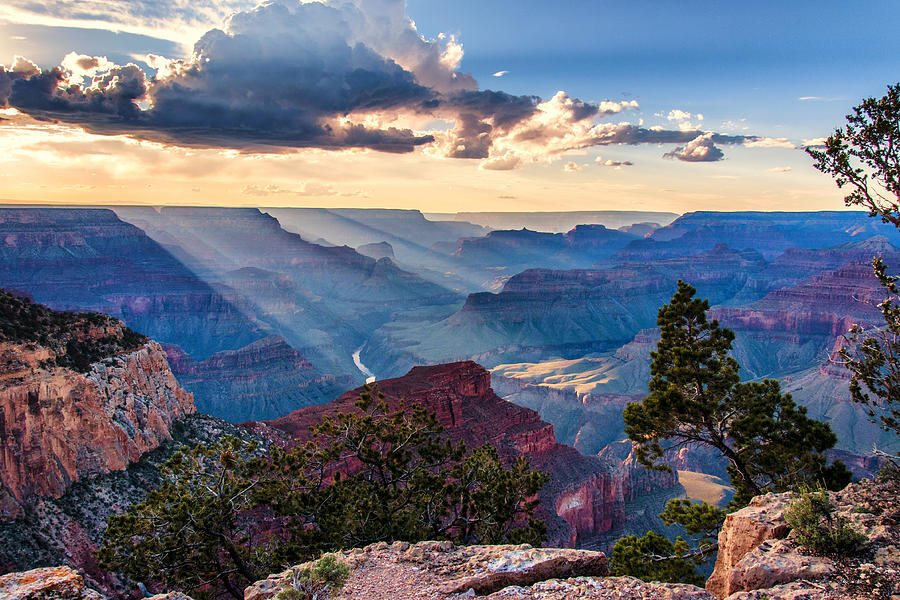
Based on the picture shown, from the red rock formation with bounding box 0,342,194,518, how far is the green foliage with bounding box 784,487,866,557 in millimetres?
25233

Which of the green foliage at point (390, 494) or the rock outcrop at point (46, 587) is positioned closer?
the rock outcrop at point (46, 587)

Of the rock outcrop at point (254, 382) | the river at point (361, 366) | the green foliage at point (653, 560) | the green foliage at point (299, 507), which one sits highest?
the green foliage at point (299, 507)

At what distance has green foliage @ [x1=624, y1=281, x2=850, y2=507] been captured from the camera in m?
14.2

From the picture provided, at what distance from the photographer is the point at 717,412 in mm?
14641

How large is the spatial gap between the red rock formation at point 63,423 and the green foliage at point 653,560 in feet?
71.8

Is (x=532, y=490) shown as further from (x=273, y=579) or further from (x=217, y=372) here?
(x=217, y=372)

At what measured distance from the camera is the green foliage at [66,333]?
2383cm

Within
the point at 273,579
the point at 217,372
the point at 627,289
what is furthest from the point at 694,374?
the point at 627,289

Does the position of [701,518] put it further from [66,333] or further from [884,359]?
[66,333]

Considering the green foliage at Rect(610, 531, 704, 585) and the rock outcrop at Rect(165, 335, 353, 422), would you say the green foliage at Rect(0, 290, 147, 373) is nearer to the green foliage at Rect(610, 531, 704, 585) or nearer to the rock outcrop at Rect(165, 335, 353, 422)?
the green foliage at Rect(610, 531, 704, 585)

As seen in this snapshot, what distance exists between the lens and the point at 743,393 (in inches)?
578

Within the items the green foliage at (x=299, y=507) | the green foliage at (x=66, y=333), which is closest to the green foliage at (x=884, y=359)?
the green foliage at (x=299, y=507)

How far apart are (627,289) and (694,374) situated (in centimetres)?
17906

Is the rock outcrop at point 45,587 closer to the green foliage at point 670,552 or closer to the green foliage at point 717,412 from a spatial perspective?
the green foliage at point 670,552
